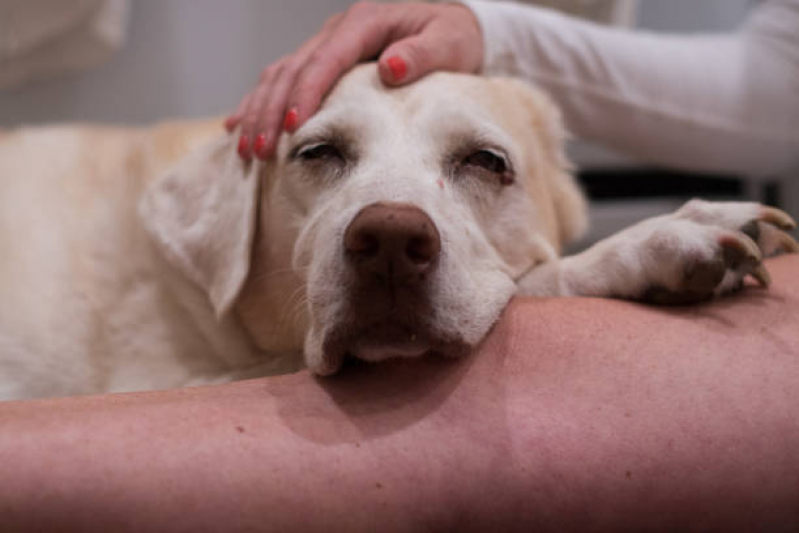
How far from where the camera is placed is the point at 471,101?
5.22ft

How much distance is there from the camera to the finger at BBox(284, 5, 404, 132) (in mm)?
1568

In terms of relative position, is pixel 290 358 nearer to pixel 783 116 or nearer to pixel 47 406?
pixel 47 406

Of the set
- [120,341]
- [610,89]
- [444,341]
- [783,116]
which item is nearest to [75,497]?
[444,341]

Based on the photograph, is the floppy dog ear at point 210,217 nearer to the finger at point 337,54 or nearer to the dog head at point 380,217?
the dog head at point 380,217

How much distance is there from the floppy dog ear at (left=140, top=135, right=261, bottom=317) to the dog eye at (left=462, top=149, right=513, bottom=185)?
1.81 feet

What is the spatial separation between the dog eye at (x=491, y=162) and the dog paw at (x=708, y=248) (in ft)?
1.23

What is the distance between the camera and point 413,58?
1.60m

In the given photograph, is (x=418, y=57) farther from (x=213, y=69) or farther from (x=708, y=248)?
(x=213, y=69)

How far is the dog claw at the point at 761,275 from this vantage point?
50.1 inches

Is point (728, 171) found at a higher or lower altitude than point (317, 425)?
lower

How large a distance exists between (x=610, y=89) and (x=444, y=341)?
1542mm

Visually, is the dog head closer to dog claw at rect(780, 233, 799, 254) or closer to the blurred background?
dog claw at rect(780, 233, 799, 254)

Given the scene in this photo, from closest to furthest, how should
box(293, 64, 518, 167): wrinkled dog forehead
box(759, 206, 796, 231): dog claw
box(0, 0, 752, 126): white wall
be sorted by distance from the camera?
1. box(759, 206, 796, 231): dog claw
2. box(293, 64, 518, 167): wrinkled dog forehead
3. box(0, 0, 752, 126): white wall

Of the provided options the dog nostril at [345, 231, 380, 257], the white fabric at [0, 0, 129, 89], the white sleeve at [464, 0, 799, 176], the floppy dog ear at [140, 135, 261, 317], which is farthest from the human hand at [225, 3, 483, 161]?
the white fabric at [0, 0, 129, 89]
